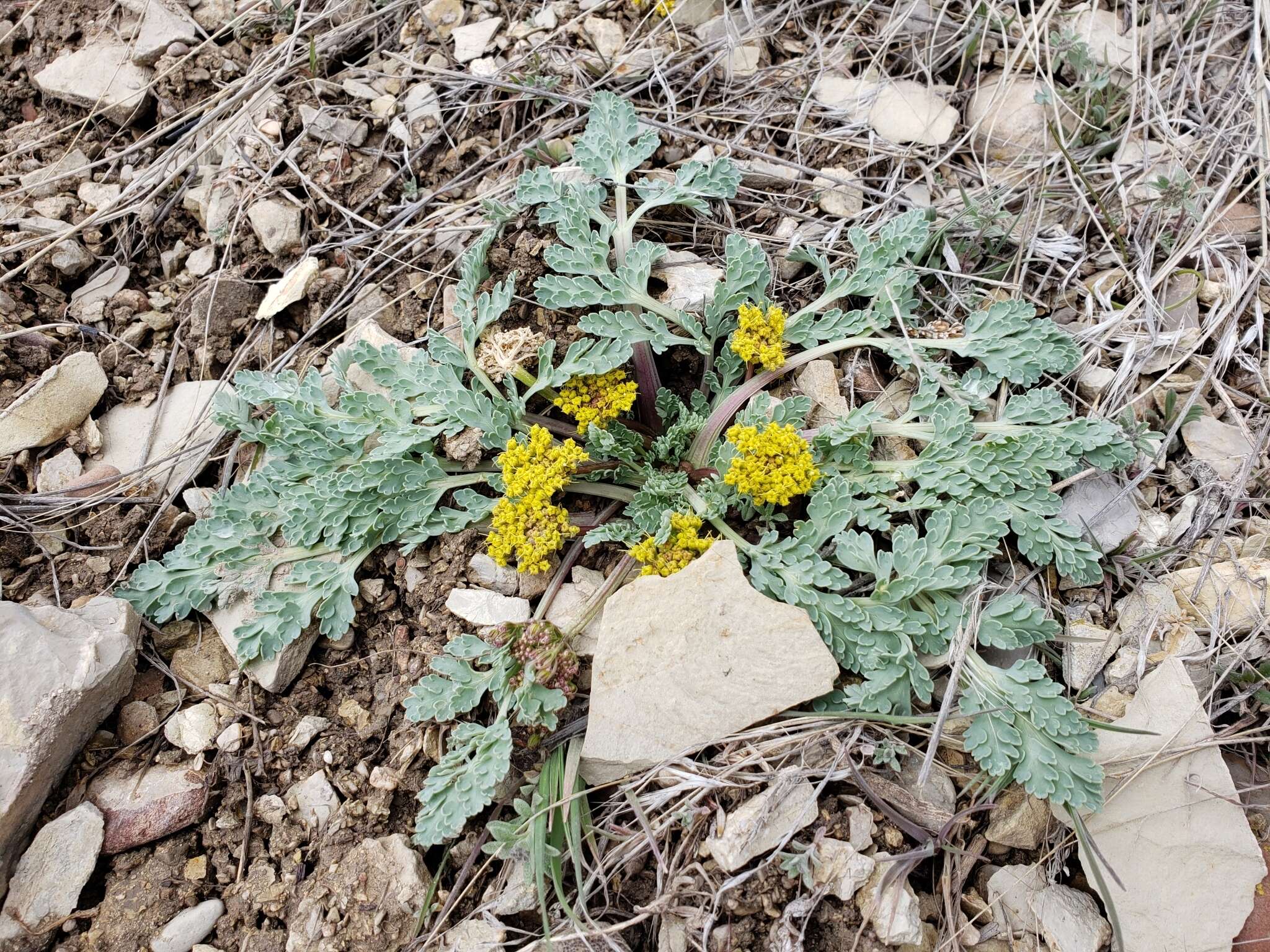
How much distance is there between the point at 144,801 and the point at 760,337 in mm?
2599

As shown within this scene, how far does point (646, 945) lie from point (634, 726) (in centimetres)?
60

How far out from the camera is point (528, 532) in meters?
2.90

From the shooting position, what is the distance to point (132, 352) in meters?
3.63

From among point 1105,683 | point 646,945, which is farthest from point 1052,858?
point 646,945

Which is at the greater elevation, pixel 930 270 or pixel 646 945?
pixel 930 270

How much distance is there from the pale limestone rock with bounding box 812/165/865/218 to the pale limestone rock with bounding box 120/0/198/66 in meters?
3.17

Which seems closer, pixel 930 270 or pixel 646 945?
pixel 646 945

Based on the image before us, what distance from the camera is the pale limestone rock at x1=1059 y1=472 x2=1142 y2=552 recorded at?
296cm

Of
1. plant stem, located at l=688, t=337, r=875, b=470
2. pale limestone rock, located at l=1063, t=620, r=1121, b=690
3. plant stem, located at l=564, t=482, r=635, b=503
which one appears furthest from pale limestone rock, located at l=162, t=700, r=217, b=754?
pale limestone rock, located at l=1063, t=620, r=1121, b=690

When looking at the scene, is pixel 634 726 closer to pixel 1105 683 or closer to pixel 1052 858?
pixel 1052 858

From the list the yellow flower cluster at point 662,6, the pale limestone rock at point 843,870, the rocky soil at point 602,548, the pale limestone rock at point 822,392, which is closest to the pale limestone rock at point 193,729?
the rocky soil at point 602,548

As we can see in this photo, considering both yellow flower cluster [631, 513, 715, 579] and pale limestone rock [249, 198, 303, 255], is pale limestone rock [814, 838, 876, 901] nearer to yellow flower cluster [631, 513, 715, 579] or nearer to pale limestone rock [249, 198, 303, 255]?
yellow flower cluster [631, 513, 715, 579]

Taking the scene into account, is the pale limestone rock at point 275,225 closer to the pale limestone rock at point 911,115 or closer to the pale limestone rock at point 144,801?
the pale limestone rock at point 144,801

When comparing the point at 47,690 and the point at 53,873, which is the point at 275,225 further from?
the point at 53,873
